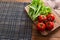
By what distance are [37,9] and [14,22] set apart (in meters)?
0.17

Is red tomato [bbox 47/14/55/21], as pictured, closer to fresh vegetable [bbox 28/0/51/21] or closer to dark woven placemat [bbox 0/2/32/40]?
fresh vegetable [bbox 28/0/51/21]

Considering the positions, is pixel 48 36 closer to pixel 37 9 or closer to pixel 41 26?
pixel 41 26

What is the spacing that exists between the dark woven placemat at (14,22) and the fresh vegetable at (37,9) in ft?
0.18

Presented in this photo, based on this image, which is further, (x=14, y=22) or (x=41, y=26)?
(x=14, y=22)

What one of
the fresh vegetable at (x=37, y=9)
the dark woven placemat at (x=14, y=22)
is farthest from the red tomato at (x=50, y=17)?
the dark woven placemat at (x=14, y=22)

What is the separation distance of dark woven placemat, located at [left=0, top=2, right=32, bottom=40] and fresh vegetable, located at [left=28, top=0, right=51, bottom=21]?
0.05 metres

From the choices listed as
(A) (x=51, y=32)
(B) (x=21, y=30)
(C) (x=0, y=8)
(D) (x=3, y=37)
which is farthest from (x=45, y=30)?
(C) (x=0, y=8)

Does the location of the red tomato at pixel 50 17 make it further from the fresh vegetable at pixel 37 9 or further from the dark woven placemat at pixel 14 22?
the dark woven placemat at pixel 14 22

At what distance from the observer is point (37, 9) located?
36.8 inches

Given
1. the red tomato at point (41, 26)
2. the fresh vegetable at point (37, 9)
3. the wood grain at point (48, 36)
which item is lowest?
the wood grain at point (48, 36)

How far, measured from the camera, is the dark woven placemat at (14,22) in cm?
90

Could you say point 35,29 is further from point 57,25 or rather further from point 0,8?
point 0,8

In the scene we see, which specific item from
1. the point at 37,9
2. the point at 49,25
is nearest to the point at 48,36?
the point at 49,25

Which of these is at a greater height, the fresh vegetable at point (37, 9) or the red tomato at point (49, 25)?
the fresh vegetable at point (37, 9)
